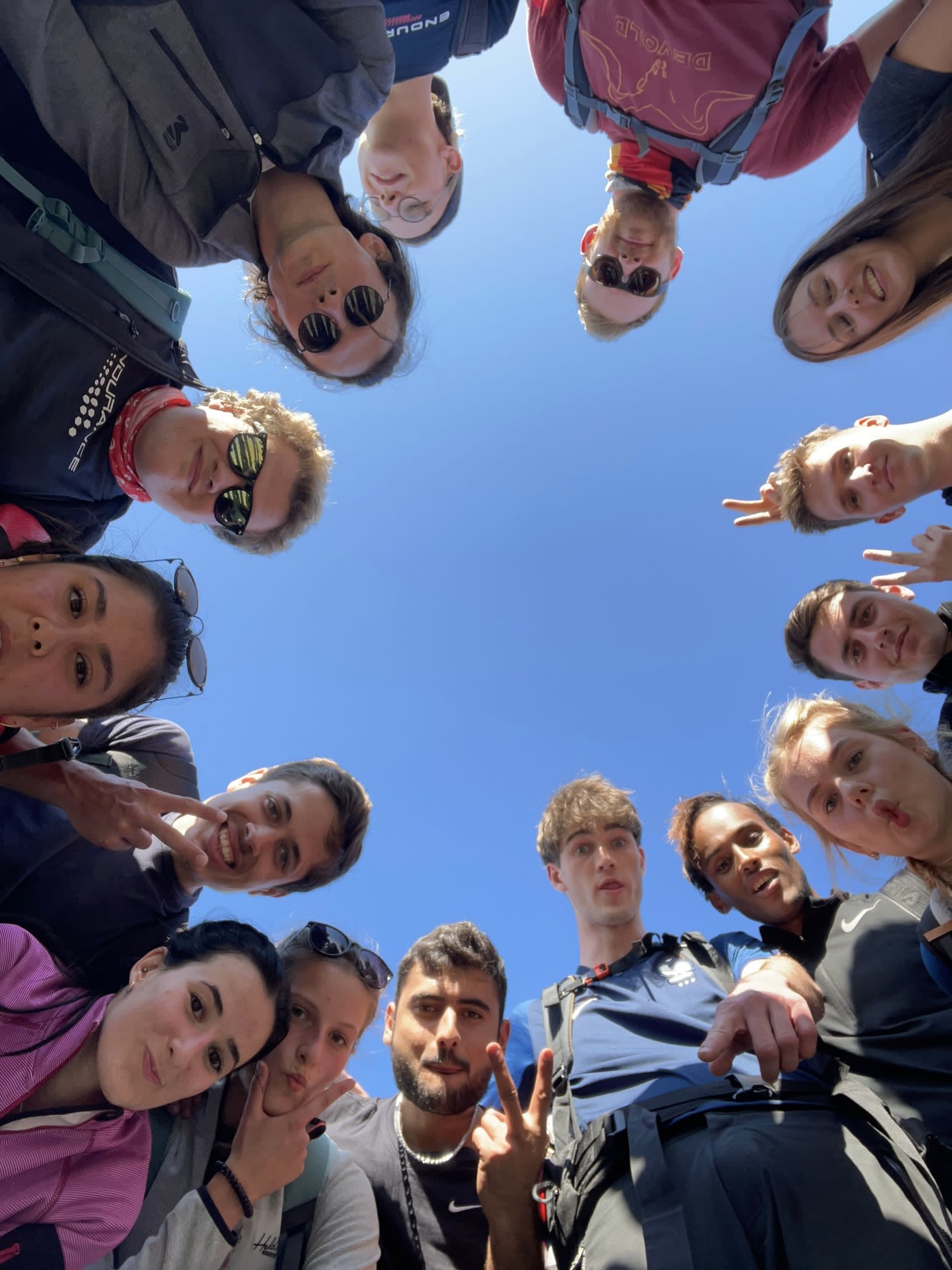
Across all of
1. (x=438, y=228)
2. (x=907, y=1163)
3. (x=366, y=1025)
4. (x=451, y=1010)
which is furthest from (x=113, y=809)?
(x=438, y=228)

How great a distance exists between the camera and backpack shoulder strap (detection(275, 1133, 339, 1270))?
2732 millimetres

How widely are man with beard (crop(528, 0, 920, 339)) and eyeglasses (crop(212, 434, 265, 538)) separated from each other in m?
2.48

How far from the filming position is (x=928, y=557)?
3.96 m

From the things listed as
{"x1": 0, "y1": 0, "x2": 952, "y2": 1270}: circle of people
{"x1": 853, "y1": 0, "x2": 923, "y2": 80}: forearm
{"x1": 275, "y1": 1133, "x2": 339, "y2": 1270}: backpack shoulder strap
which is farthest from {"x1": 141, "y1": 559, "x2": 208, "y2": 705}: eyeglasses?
{"x1": 853, "y1": 0, "x2": 923, "y2": 80}: forearm

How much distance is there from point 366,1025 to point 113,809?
1897mm

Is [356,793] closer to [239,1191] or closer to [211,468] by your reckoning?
[239,1191]

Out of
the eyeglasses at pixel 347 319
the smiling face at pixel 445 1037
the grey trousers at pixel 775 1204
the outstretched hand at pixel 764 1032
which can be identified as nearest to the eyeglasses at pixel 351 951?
the smiling face at pixel 445 1037

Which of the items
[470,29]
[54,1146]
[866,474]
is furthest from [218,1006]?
[470,29]

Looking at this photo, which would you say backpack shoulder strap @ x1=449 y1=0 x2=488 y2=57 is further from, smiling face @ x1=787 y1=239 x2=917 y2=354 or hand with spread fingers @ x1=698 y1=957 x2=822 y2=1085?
hand with spread fingers @ x1=698 y1=957 x2=822 y2=1085

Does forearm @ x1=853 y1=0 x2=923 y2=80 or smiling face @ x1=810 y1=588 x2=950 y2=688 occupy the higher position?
forearm @ x1=853 y1=0 x2=923 y2=80

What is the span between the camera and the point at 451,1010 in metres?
3.76

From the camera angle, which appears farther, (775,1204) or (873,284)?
(873,284)

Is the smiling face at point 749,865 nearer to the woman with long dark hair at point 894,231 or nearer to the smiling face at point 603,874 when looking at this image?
the smiling face at point 603,874

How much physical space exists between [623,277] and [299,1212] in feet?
18.6
